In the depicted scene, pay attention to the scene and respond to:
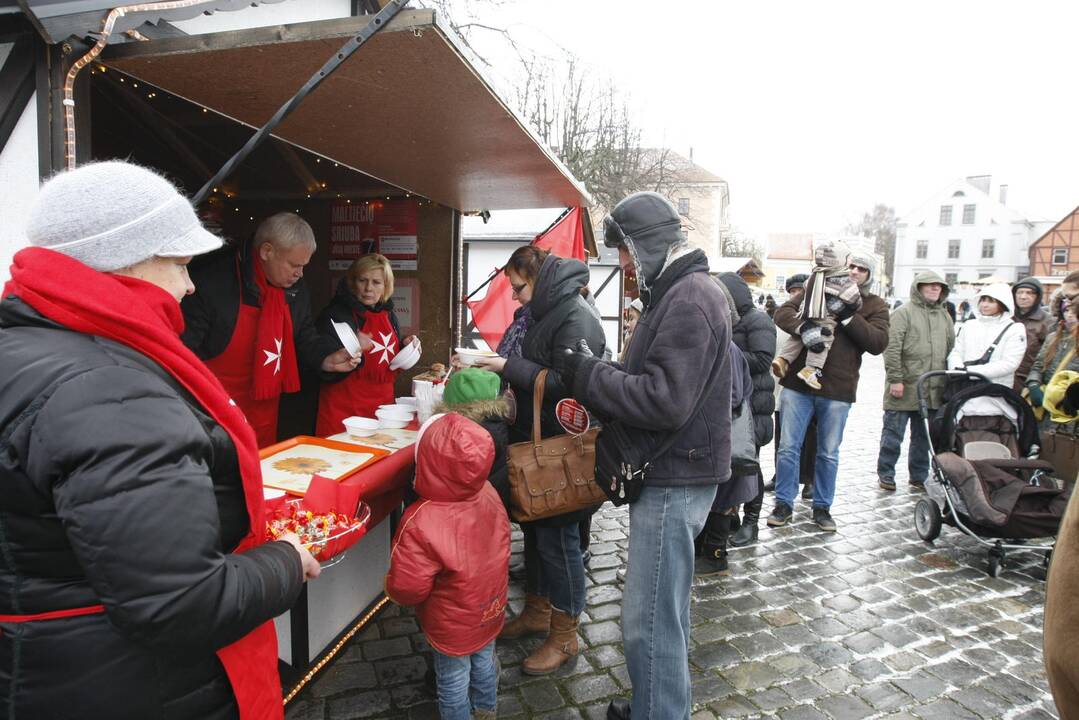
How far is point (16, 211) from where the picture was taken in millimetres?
1967

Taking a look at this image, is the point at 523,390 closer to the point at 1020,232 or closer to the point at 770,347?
the point at 770,347

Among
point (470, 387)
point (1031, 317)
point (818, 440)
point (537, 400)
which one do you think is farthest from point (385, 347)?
point (1031, 317)

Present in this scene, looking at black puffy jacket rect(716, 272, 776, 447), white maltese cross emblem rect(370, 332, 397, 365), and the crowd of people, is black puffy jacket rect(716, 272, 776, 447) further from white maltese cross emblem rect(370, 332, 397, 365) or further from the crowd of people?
white maltese cross emblem rect(370, 332, 397, 365)

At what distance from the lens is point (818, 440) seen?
5.04 m

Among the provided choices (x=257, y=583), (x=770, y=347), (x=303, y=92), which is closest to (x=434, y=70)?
(x=303, y=92)

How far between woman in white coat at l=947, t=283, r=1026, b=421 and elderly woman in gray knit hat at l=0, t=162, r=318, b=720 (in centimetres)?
A: 634

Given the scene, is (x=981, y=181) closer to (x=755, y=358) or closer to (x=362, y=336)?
(x=755, y=358)

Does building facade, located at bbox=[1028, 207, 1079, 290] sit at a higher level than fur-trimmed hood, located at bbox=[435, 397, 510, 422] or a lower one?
higher

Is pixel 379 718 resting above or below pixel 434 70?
below

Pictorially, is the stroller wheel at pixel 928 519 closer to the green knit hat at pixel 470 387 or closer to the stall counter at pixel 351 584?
the green knit hat at pixel 470 387

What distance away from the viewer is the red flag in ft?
19.3

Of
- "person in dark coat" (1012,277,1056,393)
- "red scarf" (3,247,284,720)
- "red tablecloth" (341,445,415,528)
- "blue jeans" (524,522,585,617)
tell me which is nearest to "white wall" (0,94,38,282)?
"red scarf" (3,247,284,720)

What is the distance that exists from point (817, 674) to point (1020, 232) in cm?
6541

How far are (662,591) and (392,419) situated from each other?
1.88 m
